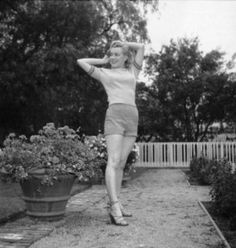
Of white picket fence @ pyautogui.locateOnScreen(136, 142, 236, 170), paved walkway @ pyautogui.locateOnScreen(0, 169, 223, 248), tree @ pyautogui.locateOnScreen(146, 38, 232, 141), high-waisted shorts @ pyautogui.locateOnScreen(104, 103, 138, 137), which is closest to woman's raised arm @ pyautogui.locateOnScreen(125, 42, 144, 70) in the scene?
high-waisted shorts @ pyautogui.locateOnScreen(104, 103, 138, 137)

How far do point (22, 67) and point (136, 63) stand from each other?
9197 millimetres

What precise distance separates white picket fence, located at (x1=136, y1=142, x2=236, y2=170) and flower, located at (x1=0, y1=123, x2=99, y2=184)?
12.6 metres

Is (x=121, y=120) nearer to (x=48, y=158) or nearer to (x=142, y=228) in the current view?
(x=48, y=158)

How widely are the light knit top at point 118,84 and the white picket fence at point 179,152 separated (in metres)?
12.7

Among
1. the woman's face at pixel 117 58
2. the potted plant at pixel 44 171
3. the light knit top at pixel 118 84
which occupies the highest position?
the woman's face at pixel 117 58

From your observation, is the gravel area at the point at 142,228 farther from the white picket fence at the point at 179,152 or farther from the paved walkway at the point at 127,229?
the white picket fence at the point at 179,152

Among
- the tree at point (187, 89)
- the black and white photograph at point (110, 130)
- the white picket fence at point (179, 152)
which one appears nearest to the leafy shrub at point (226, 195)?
the black and white photograph at point (110, 130)

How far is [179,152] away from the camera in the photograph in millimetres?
17328

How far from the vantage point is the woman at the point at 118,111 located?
4330mm

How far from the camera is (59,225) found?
4367 millimetres

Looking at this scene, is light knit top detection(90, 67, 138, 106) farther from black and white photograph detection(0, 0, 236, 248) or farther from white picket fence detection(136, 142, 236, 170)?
white picket fence detection(136, 142, 236, 170)

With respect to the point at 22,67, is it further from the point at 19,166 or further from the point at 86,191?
the point at 19,166

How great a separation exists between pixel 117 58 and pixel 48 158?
4.43 ft

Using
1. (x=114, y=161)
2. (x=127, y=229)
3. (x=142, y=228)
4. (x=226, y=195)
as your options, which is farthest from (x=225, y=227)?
(x=114, y=161)
